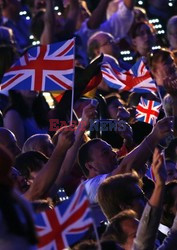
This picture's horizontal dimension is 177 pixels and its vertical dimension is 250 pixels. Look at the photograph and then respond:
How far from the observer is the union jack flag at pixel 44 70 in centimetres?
1095

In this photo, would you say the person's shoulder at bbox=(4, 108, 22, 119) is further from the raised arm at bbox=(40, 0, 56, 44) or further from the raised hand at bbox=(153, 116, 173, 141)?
the raised arm at bbox=(40, 0, 56, 44)

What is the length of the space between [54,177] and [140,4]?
784 cm

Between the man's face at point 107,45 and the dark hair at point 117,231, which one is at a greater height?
the dark hair at point 117,231

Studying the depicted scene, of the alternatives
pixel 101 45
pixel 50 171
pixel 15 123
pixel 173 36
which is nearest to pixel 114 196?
pixel 50 171

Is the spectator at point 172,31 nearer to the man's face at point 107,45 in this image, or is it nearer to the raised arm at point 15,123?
the man's face at point 107,45

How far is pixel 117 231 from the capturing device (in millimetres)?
7691

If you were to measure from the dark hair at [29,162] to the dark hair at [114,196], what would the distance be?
3.76ft

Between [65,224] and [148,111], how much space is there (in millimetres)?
5572

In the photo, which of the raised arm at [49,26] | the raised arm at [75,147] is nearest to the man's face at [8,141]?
the raised arm at [75,147]

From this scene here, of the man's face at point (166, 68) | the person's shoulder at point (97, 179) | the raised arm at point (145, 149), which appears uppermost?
the raised arm at point (145, 149)

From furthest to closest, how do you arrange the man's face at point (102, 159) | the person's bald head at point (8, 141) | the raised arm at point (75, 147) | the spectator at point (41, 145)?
the spectator at point (41, 145)
the person's bald head at point (8, 141)
the man's face at point (102, 159)
the raised arm at point (75, 147)

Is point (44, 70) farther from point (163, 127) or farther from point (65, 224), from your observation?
point (65, 224)

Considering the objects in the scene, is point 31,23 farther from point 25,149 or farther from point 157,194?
point 157,194

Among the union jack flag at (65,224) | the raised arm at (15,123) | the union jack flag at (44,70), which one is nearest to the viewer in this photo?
the union jack flag at (65,224)
